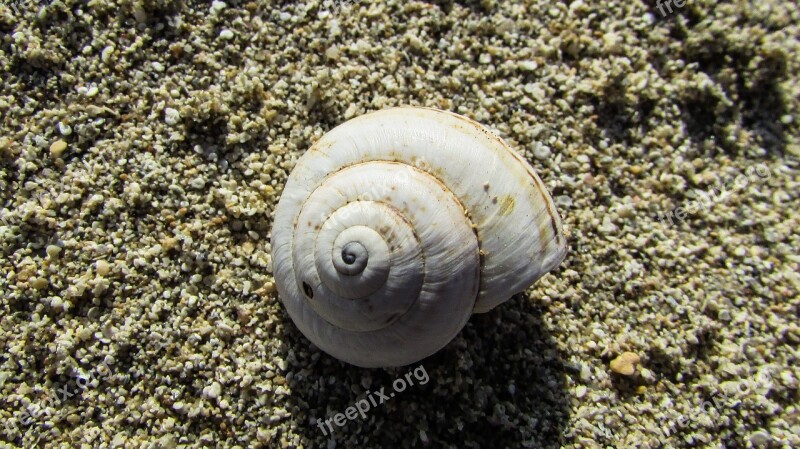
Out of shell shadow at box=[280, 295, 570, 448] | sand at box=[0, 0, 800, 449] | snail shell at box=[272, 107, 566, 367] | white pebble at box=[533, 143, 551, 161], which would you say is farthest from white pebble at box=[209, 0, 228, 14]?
white pebble at box=[533, 143, 551, 161]

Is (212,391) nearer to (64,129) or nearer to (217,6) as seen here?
(64,129)

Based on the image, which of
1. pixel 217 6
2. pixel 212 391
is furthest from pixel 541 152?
pixel 212 391

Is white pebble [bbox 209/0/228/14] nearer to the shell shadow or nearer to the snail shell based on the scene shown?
the snail shell

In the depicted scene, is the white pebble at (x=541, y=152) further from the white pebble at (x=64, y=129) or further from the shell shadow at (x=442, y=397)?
the white pebble at (x=64, y=129)

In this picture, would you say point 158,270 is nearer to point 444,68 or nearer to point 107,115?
point 107,115

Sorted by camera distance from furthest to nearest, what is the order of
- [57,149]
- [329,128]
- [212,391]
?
[329,128] → [57,149] → [212,391]

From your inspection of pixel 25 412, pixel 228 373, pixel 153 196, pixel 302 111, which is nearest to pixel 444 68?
pixel 302 111

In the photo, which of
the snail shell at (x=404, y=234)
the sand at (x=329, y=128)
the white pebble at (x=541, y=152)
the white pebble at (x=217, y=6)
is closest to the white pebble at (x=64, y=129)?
the sand at (x=329, y=128)
